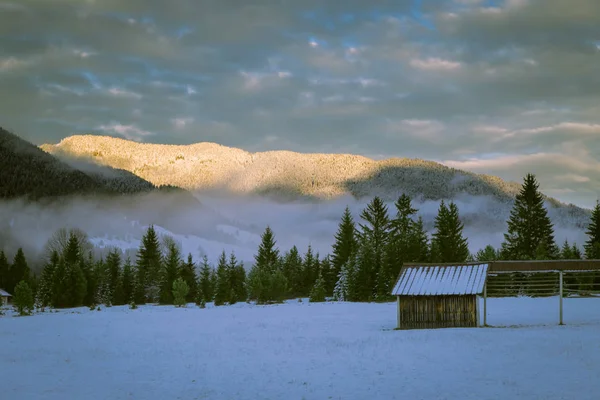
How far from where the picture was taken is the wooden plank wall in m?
34.8

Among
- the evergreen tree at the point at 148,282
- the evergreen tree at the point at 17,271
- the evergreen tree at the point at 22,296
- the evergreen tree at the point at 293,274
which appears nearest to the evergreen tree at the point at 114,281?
the evergreen tree at the point at 148,282

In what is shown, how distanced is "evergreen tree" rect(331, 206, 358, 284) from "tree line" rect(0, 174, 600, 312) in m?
0.16

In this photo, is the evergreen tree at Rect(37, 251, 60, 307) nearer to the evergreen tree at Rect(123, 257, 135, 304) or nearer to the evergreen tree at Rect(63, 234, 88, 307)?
the evergreen tree at Rect(63, 234, 88, 307)

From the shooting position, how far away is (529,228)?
75.3 meters

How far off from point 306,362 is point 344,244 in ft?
207

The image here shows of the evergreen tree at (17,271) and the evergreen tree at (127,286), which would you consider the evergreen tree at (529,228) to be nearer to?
the evergreen tree at (127,286)

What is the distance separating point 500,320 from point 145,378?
26.9 metres

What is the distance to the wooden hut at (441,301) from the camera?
3469cm

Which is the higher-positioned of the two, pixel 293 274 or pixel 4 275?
pixel 293 274

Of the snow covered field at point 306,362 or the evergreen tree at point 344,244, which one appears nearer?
the snow covered field at point 306,362

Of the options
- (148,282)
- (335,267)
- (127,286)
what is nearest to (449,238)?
(335,267)

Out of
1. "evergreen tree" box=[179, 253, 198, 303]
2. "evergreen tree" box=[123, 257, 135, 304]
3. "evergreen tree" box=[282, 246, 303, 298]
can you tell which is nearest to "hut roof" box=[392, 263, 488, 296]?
"evergreen tree" box=[282, 246, 303, 298]

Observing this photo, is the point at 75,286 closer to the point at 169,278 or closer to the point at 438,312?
the point at 169,278

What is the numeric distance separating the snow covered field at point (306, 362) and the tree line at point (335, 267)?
28106mm
